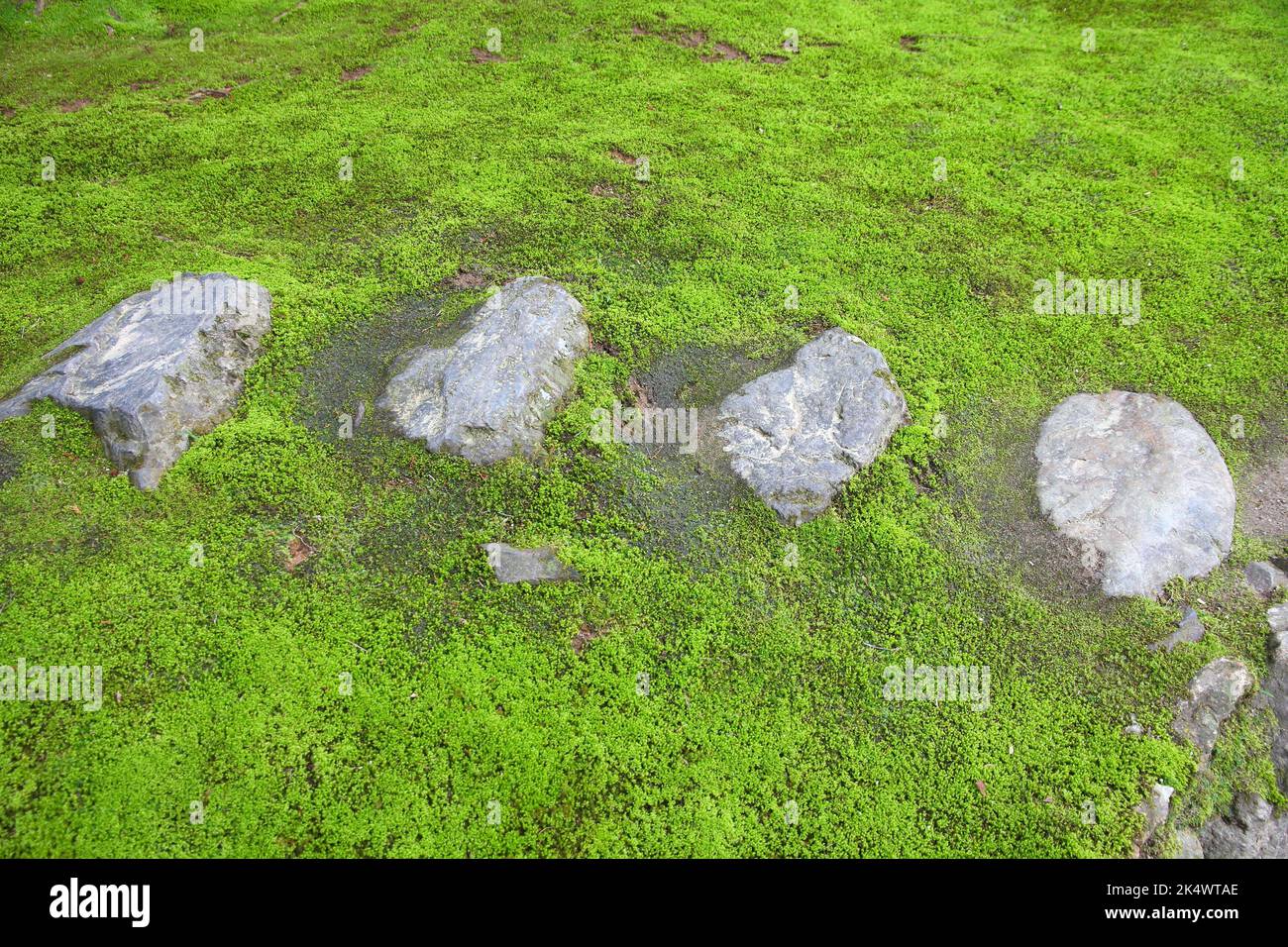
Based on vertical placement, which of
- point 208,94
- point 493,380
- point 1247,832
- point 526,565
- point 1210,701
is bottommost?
point 1247,832

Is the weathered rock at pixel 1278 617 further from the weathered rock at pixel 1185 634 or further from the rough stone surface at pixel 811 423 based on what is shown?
the rough stone surface at pixel 811 423

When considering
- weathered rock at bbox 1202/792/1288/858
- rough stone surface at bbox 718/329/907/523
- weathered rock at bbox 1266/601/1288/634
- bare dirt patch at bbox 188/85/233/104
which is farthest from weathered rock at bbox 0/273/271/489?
weathered rock at bbox 1266/601/1288/634

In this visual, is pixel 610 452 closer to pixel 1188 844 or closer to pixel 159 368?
pixel 159 368

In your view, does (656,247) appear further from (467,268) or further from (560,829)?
(560,829)

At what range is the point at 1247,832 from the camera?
668 centimetres

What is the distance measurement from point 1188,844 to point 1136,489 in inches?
152

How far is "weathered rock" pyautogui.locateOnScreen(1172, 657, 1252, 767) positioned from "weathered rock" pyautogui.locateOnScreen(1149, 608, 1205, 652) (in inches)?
11.5

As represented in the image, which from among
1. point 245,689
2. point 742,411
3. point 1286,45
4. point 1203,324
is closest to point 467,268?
point 742,411

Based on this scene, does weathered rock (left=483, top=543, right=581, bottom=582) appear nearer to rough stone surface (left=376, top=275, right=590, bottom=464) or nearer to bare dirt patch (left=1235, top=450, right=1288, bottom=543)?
rough stone surface (left=376, top=275, right=590, bottom=464)

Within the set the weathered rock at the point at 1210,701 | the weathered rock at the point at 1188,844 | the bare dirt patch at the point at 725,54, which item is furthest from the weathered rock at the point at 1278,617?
the bare dirt patch at the point at 725,54

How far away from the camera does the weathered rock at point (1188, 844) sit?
21.8 feet

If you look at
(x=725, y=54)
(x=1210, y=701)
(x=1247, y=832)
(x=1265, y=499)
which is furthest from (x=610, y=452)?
(x=725, y=54)

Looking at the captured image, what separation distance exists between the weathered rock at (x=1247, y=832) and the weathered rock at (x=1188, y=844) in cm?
6

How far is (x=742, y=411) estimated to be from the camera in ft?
30.8
